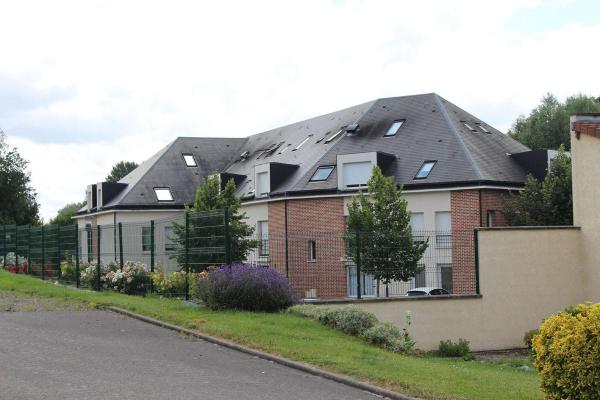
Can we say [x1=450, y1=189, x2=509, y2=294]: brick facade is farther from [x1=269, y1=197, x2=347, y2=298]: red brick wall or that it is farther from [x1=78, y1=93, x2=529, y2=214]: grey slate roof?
[x1=269, y1=197, x2=347, y2=298]: red brick wall

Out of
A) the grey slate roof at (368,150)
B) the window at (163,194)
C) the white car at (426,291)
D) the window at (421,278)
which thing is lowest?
the white car at (426,291)

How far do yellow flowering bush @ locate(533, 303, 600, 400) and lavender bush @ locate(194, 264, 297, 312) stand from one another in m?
7.87

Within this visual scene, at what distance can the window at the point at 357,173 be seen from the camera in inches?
1390

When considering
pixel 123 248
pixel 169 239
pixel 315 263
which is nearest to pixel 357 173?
pixel 123 248

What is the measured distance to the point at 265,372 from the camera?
9836 millimetres

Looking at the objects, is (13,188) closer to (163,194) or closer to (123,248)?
(163,194)

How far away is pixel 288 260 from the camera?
59.5ft

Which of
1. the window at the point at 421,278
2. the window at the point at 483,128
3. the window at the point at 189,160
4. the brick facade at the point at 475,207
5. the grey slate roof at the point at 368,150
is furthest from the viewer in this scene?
the window at the point at 189,160

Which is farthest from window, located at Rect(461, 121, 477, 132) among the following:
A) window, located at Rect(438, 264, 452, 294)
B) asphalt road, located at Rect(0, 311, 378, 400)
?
asphalt road, located at Rect(0, 311, 378, 400)

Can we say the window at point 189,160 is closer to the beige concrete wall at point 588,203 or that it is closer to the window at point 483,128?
the window at point 483,128

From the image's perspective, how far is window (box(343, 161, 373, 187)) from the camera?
116 feet

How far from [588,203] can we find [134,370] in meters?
14.2

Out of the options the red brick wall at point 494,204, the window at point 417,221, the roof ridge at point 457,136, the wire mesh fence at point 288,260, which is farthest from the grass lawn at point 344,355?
the window at point 417,221

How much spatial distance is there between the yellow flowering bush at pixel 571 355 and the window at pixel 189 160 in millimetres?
42906
